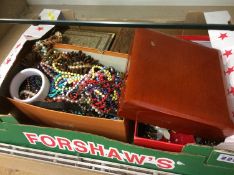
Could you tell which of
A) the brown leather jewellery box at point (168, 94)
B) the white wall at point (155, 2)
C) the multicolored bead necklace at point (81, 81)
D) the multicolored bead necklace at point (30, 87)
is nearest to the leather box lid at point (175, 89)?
the brown leather jewellery box at point (168, 94)

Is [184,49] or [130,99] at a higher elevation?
[184,49]

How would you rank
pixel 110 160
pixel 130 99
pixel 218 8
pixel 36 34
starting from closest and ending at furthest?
pixel 130 99
pixel 110 160
pixel 36 34
pixel 218 8

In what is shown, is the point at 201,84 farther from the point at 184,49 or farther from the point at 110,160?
the point at 110,160

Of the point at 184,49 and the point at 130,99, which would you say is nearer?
the point at 130,99

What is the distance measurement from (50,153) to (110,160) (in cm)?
15

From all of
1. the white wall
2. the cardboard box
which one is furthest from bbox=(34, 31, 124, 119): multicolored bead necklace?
the white wall

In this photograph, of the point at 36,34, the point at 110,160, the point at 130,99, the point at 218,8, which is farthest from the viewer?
the point at 218,8

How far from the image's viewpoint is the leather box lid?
Answer: 0.54 meters

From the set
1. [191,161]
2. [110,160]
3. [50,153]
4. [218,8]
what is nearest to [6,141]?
[50,153]

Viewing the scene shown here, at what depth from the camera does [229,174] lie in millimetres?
581

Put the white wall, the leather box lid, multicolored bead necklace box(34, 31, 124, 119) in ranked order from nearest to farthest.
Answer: the leather box lid
multicolored bead necklace box(34, 31, 124, 119)
the white wall

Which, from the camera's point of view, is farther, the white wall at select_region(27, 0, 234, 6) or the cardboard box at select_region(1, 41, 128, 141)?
the white wall at select_region(27, 0, 234, 6)

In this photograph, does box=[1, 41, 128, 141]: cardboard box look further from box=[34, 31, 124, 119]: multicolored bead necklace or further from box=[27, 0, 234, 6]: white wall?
box=[27, 0, 234, 6]: white wall

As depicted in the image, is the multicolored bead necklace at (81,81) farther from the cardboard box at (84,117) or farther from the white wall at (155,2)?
the white wall at (155,2)
